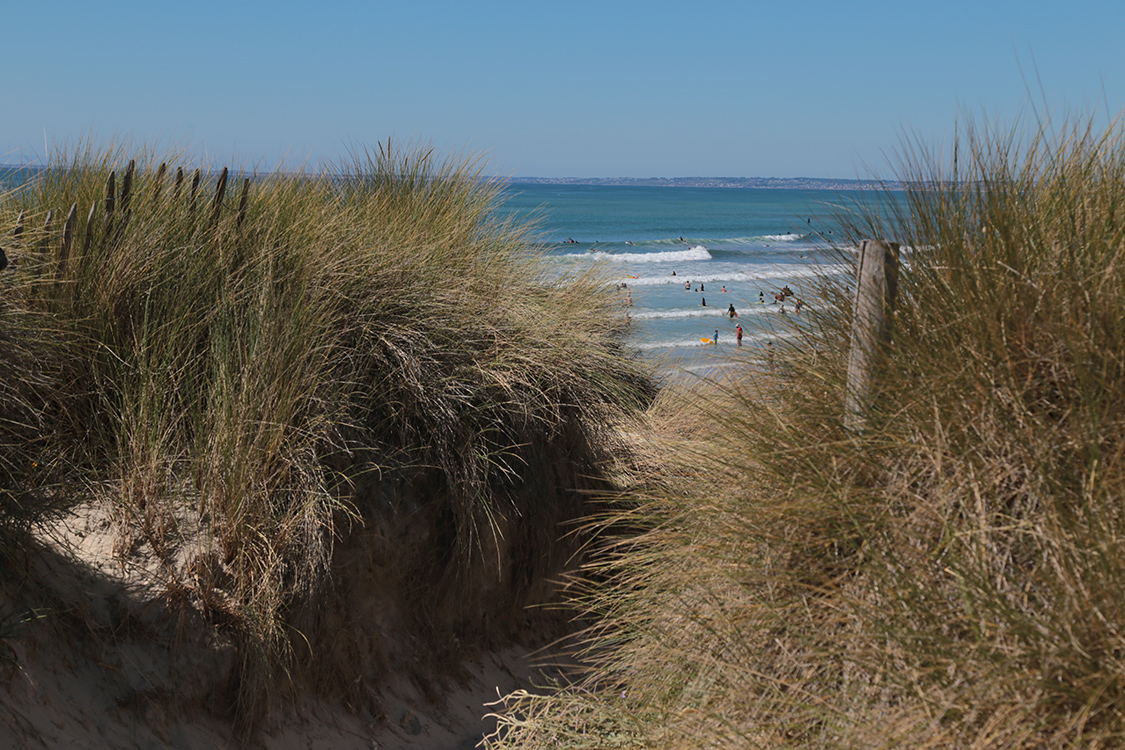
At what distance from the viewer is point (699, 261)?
1561 inches

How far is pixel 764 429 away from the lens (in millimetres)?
3516

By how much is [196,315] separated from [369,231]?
171cm

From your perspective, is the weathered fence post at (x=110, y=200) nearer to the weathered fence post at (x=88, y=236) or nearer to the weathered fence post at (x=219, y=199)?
the weathered fence post at (x=88, y=236)

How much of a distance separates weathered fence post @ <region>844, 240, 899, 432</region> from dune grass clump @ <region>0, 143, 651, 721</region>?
2560mm

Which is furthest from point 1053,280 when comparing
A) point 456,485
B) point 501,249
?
point 501,249

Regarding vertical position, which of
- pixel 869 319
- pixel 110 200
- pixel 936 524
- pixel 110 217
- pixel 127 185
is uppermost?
pixel 127 185

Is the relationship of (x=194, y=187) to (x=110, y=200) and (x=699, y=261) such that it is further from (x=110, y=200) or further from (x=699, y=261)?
(x=699, y=261)

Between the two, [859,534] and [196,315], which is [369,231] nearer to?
[196,315]

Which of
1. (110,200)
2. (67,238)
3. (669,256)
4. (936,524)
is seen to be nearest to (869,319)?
(936,524)

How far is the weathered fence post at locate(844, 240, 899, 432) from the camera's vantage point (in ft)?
10.5

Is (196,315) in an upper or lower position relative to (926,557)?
upper

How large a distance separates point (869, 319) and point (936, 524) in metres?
0.90

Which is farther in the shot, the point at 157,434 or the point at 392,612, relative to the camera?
the point at 392,612

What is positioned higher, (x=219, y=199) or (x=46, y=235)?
(x=219, y=199)
